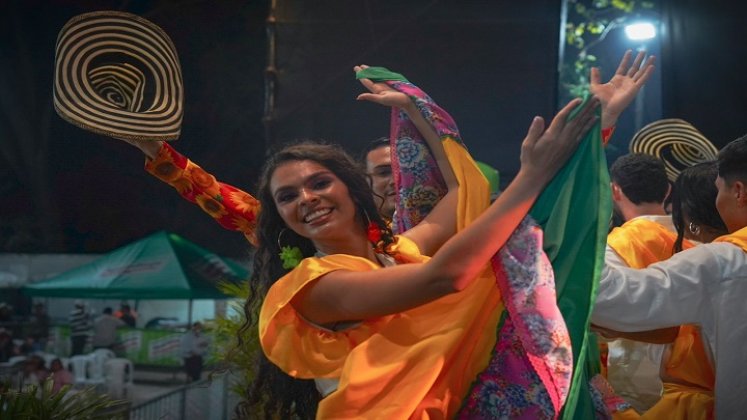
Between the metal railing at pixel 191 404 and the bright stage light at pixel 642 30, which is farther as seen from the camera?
the bright stage light at pixel 642 30

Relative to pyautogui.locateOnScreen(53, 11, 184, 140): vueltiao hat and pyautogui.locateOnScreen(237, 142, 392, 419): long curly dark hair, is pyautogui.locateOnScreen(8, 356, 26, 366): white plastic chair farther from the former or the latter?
pyautogui.locateOnScreen(237, 142, 392, 419): long curly dark hair

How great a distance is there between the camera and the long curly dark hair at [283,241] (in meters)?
1.99

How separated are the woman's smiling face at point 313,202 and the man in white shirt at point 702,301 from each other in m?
0.59

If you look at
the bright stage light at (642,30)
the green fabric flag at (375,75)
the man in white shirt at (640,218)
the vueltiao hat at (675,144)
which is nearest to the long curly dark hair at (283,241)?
the green fabric flag at (375,75)

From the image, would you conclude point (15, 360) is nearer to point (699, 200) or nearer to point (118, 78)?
point (118, 78)

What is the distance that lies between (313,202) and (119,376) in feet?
16.2

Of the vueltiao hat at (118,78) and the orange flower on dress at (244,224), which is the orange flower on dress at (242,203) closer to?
the orange flower on dress at (244,224)

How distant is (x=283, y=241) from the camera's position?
2025mm

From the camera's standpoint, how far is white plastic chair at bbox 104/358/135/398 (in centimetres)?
626

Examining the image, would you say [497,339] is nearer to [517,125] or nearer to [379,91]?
[379,91]

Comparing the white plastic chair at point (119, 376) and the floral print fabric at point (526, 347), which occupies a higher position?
the floral print fabric at point (526, 347)

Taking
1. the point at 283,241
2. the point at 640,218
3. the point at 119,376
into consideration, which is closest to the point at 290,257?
the point at 283,241

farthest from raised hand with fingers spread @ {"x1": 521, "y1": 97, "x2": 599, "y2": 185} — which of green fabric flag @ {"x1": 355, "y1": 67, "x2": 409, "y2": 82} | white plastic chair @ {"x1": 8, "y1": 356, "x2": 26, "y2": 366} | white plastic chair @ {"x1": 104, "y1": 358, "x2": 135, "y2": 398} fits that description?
white plastic chair @ {"x1": 8, "y1": 356, "x2": 26, "y2": 366}

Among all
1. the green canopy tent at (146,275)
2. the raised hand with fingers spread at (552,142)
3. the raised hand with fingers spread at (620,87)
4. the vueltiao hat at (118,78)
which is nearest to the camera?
the raised hand with fingers spread at (552,142)
